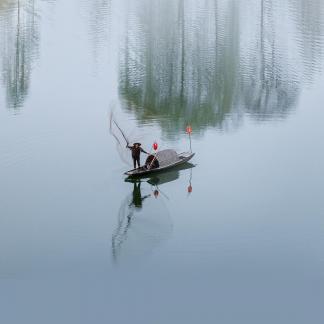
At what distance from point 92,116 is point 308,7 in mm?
72711

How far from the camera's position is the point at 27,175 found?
38625 mm

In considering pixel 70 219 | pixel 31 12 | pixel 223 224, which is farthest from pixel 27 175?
pixel 31 12

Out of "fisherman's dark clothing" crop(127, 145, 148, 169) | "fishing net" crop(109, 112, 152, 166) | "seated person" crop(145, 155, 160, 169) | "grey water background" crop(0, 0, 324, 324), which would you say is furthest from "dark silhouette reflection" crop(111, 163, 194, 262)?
"fishing net" crop(109, 112, 152, 166)

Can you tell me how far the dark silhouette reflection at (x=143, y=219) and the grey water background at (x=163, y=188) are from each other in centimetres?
11

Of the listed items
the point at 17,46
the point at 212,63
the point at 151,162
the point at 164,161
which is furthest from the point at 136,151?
the point at 17,46

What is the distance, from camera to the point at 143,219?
34.2 meters

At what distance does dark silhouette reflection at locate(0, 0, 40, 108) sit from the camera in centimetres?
6122

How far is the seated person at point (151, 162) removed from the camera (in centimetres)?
3912

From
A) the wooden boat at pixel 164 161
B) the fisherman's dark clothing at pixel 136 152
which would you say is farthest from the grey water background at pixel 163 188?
the fisherman's dark clothing at pixel 136 152

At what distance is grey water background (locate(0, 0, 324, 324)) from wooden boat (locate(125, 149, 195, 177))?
0.65 meters

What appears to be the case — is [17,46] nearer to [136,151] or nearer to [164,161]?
[164,161]

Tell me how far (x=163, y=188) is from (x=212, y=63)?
37274mm

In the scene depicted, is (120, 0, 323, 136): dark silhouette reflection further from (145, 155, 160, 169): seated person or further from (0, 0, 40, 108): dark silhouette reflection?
(0, 0, 40, 108): dark silhouette reflection

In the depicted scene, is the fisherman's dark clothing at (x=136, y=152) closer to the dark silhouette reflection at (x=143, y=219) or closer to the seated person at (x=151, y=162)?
the seated person at (x=151, y=162)
